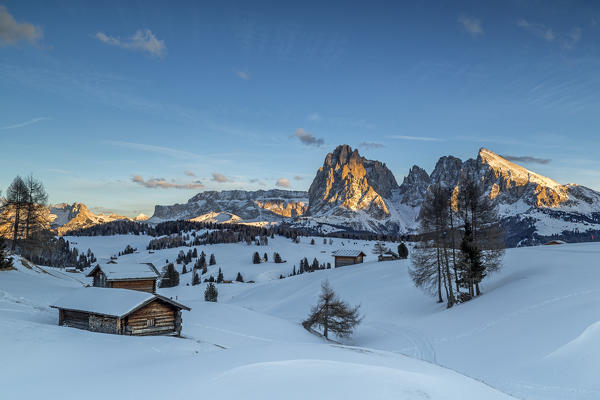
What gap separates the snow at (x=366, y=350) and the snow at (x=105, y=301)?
91.3 inches

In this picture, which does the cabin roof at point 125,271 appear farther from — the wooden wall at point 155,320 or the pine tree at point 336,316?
the pine tree at point 336,316

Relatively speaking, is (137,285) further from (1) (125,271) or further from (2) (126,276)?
(1) (125,271)

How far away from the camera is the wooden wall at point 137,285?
34.9m

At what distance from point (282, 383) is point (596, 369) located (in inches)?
543

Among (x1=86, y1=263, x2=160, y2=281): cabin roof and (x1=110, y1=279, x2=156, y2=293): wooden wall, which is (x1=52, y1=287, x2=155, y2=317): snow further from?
(x1=110, y1=279, x2=156, y2=293): wooden wall

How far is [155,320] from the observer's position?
25.6m

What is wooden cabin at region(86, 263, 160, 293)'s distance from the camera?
34781 mm

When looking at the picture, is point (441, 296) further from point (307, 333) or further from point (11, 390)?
point (11, 390)

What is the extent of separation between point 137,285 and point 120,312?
44.0ft

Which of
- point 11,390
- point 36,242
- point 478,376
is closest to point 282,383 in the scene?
point 11,390

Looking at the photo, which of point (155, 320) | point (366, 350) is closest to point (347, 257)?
point (155, 320)

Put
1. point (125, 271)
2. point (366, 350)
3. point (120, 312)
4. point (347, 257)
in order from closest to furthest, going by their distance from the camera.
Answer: point (366, 350) → point (120, 312) → point (125, 271) → point (347, 257)

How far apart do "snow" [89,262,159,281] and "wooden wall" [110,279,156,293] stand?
0.60 m

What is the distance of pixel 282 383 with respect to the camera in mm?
10391
